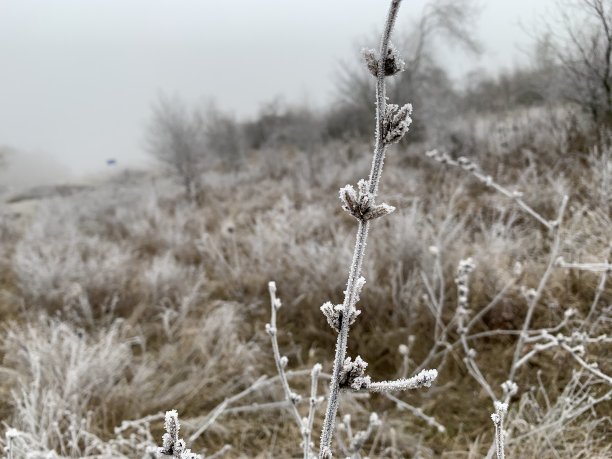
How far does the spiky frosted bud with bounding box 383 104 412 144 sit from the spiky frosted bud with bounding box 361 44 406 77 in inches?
1.6

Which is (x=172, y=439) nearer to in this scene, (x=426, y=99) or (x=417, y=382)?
(x=417, y=382)

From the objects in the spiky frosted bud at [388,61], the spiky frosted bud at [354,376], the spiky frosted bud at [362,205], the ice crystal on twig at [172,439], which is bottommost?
the ice crystal on twig at [172,439]

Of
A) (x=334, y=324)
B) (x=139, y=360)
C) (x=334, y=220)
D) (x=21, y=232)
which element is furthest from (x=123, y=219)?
(x=334, y=324)

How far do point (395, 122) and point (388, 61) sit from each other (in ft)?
0.22

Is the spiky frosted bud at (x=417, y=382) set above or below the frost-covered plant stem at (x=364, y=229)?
below

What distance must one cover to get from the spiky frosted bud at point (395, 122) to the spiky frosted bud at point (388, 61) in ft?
0.13

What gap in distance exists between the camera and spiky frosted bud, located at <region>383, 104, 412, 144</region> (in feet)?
1.78

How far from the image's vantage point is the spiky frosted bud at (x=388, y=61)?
54 cm

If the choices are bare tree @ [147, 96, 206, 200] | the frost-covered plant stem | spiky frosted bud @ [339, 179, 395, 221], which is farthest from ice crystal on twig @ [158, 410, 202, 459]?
bare tree @ [147, 96, 206, 200]

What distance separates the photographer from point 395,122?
1.79 ft

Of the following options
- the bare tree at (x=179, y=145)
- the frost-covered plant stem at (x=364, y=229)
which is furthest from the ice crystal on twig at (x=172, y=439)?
the bare tree at (x=179, y=145)

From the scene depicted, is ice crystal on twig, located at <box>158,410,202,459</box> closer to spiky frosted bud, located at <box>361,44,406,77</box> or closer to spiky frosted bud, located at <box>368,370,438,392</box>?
spiky frosted bud, located at <box>368,370,438,392</box>

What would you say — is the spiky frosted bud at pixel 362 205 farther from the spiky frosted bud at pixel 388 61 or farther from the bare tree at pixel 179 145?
the bare tree at pixel 179 145

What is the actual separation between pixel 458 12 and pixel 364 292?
1738cm
